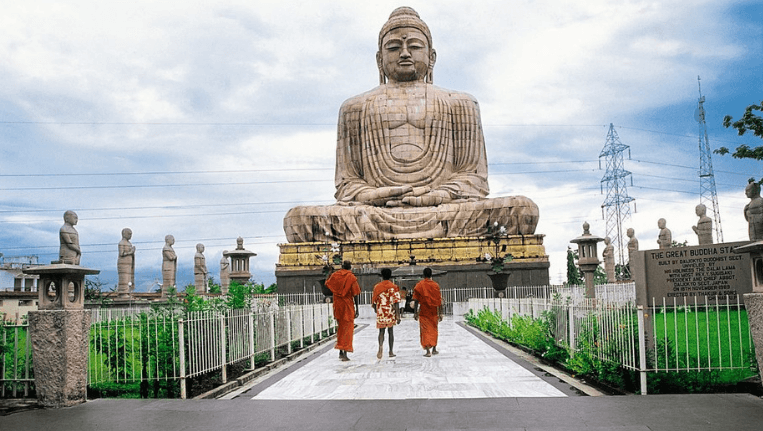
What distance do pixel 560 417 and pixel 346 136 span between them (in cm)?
2385

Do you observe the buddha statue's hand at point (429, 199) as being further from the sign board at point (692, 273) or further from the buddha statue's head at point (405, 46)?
the sign board at point (692, 273)

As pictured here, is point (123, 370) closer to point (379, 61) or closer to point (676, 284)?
point (676, 284)

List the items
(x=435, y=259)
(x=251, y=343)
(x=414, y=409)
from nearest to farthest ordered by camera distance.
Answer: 1. (x=414, y=409)
2. (x=251, y=343)
3. (x=435, y=259)

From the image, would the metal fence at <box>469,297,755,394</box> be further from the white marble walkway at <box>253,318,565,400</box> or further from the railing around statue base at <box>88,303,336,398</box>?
the railing around statue base at <box>88,303,336,398</box>

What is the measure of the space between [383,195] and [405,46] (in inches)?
227

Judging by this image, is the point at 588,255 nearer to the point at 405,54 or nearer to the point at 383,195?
the point at 383,195

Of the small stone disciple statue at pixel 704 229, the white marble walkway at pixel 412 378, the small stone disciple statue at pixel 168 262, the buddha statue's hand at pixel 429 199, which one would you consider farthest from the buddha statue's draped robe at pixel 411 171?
the white marble walkway at pixel 412 378

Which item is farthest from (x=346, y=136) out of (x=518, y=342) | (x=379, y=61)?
(x=518, y=342)

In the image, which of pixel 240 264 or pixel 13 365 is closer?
pixel 13 365

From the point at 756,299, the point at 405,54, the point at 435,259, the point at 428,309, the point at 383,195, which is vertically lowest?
the point at 428,309

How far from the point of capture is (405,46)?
89.6ft

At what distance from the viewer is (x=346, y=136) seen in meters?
28.5

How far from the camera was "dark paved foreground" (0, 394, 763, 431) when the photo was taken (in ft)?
16.4

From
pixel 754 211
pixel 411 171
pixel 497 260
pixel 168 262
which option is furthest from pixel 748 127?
pixel 168 262
